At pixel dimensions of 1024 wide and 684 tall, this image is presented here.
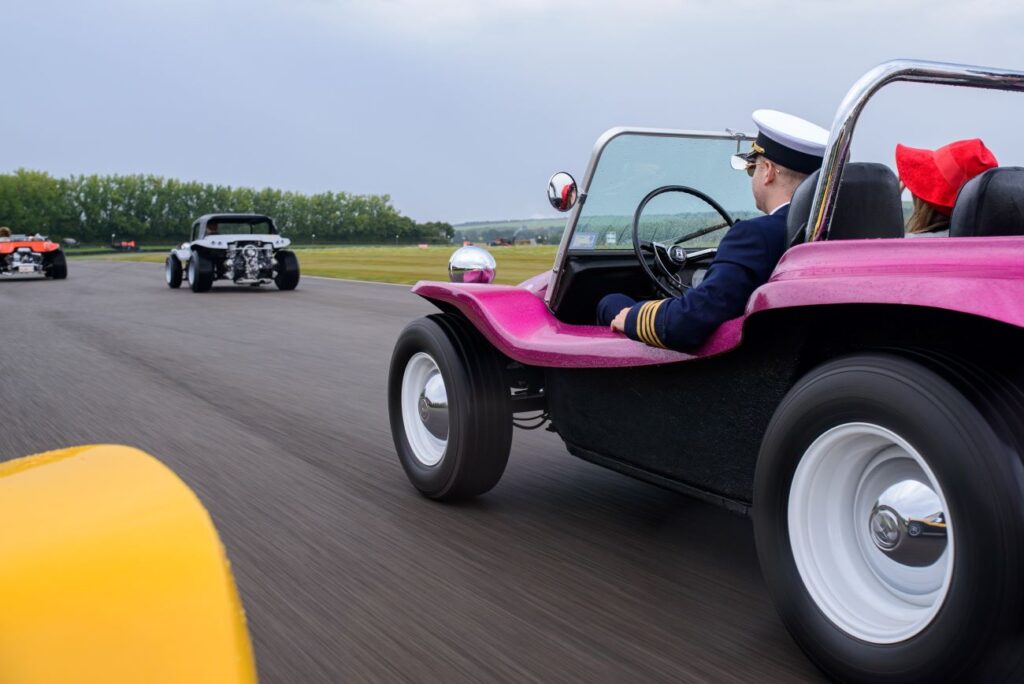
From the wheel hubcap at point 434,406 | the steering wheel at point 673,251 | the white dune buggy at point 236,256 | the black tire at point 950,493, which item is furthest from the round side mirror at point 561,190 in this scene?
the white dune buggy at point 236,256

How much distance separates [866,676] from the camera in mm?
2135

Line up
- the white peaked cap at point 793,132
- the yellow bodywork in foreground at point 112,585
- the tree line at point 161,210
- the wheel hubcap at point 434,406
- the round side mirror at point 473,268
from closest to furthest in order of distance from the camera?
the yellow bodywork in foreground at point 112,585, the white peaked cap at point 793,132, the wheel hubcap at point 434,406, the round side mirror at point 473,268, the tree line at point 161,210

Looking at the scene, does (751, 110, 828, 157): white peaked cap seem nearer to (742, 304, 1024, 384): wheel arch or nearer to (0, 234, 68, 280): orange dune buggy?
(742, 304, 1024, 384): wheel arch

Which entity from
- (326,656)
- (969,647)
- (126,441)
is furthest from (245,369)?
(969,647)

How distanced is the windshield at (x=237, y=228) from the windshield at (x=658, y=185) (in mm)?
16573

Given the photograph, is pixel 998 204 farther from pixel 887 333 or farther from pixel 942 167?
pixel 942 167

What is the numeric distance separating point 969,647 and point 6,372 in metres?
7.59

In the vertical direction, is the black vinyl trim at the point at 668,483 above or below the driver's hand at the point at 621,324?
below

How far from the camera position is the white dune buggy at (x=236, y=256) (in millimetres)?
18609

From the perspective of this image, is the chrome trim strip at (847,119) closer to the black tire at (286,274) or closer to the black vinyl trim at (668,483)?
the black vinyl trim at (668,483)

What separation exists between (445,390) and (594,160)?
1088 mm

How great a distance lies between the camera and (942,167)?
9.23 ft

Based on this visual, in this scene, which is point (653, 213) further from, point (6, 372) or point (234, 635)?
point (6, 372)

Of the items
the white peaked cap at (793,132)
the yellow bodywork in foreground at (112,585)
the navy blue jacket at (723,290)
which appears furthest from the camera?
the white peaked cap at (793,132)
